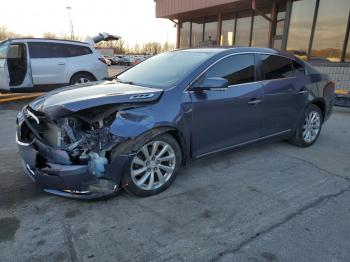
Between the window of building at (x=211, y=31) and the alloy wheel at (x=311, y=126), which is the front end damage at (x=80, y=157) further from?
the window of building at (x=211, y=31)

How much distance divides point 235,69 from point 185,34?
50.8 ft

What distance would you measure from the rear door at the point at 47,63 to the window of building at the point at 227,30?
9470 millimetres

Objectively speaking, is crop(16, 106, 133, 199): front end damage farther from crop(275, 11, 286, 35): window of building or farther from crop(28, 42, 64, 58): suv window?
crop(275, 11, 286, 35): window of building

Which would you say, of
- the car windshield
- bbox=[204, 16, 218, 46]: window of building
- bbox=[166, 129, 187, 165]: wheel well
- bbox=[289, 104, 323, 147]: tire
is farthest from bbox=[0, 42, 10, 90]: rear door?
bbox=[204, 16, 218, 46]: window of building

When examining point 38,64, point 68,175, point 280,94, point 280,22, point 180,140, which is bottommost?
point 68,175

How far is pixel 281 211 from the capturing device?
3.00m

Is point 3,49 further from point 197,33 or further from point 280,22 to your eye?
point 197,33

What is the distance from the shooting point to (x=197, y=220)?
2809 millimetres

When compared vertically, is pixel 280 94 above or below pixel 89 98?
below

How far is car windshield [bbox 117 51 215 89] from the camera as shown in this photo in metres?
3.57

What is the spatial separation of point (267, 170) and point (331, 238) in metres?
1.53

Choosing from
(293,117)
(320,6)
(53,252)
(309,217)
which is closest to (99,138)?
(53,252)

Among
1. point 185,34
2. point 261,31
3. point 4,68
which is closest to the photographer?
point 4,68

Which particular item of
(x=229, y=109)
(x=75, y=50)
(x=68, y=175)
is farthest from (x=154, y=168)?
(x=75, y=50)
